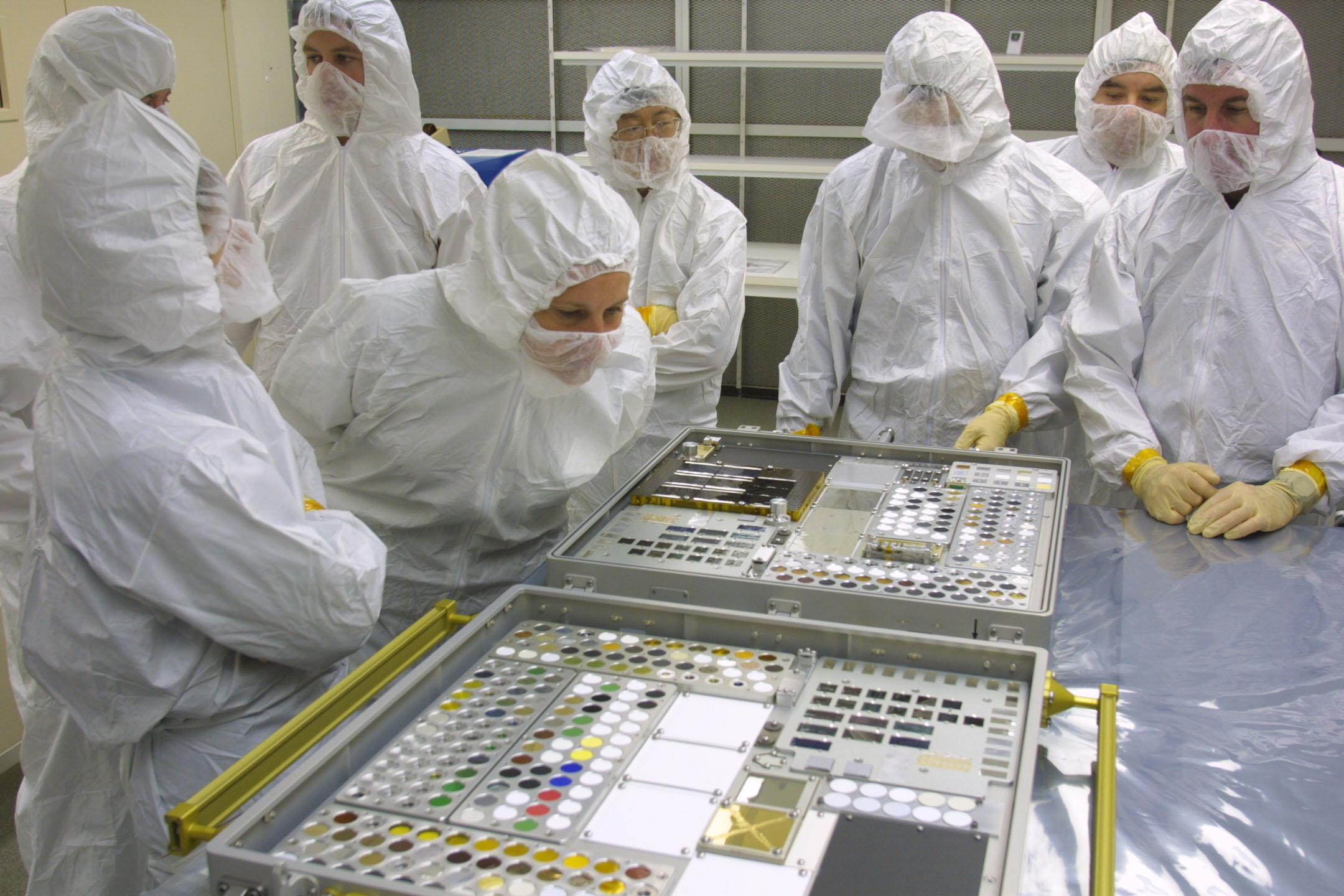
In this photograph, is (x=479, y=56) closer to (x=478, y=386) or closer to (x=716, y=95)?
(x=716, y=95)

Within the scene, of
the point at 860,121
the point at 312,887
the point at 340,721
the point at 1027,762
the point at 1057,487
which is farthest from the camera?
the point at 860,121

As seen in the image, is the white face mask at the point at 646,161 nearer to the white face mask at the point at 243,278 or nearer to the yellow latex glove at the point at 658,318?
the yellow latex glove at the point at 658,318

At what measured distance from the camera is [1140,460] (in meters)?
1.82

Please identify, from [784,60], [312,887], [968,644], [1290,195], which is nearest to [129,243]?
[312,887]

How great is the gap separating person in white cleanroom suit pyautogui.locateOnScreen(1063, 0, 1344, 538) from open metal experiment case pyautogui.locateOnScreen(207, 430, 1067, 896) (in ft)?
1.50

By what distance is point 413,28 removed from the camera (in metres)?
5.00

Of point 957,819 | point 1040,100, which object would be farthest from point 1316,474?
point 1040,100

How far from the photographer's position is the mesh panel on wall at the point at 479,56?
4.91m

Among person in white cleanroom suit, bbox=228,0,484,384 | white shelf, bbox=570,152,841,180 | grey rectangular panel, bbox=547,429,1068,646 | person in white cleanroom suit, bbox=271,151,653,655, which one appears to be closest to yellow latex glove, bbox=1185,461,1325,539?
grey rectangular panel, bbox=547,429,1068,646

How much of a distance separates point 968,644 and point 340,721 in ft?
2.11

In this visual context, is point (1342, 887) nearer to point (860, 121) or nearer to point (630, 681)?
point (630, 681)

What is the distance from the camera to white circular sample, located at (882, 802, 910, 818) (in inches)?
34.6

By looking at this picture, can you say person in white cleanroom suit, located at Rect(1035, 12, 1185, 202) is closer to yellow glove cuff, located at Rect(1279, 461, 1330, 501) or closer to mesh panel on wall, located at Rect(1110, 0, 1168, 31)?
yellow glove cuff, located at Rect(1279, 461, 1330, 501)

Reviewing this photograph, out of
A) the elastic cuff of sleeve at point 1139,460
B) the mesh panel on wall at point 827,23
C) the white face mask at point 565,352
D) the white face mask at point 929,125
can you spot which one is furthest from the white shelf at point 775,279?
the white face mask at point 565,352
